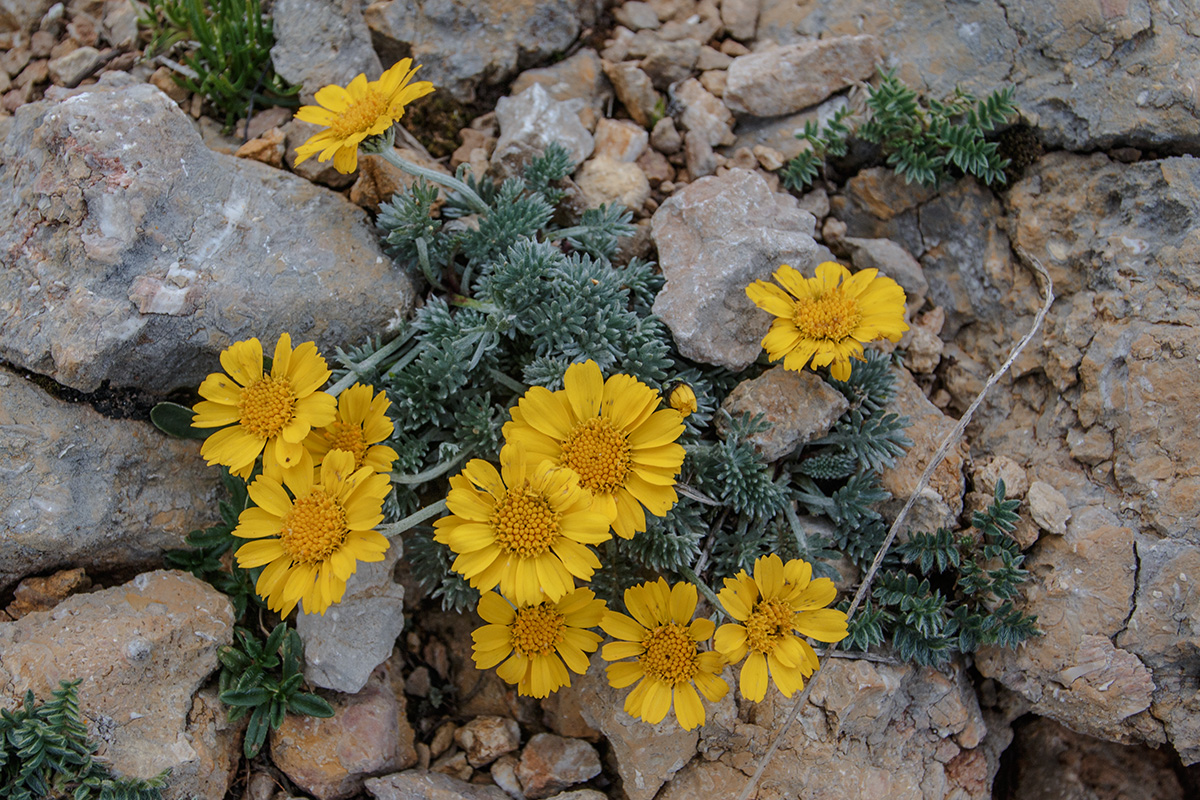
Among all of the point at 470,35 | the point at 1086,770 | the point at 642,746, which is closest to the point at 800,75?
the point at 470,35

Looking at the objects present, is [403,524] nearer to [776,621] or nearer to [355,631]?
[355,631]

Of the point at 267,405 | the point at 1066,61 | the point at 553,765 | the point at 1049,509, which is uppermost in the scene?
the point at 1066,61

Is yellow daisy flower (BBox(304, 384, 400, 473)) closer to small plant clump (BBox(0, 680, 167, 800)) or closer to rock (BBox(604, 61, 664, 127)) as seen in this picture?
small plant clump (BBox(0, 680, 167, 800))

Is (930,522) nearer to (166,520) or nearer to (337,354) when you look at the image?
(337,354)

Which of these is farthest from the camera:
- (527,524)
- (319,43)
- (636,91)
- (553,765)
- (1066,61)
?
(636,91)

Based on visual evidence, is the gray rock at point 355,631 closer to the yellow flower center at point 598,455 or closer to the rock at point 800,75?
the yellow flower center at point 598,455

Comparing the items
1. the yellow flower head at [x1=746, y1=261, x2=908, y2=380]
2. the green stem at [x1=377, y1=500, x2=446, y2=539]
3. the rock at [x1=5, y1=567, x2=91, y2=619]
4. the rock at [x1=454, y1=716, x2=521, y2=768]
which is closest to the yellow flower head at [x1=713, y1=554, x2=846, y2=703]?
the yellow flower head at [x1=746, y1=261, x2=908, y2=380]

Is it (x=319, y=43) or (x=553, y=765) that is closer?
(x=553, y=765)
